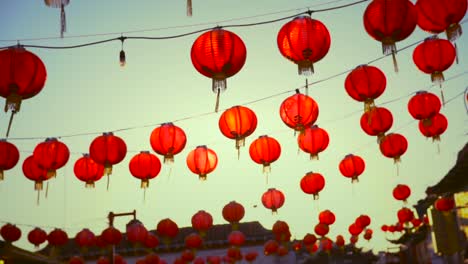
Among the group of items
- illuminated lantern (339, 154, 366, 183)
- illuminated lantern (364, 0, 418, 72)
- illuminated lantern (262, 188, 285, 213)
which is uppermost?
illuminated lantern (364, 0, 418, 72)

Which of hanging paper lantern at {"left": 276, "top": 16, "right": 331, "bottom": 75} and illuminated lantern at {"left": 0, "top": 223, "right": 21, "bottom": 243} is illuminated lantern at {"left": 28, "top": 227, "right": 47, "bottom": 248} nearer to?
illuminated lantern at {"left": 0, "top": 223, "right": 21, "bottom": 243}

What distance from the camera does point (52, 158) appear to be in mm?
8469

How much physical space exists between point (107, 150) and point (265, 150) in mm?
2938

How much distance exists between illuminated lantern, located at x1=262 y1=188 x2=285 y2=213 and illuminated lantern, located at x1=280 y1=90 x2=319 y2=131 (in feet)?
17.8

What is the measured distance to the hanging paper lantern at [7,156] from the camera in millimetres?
8258

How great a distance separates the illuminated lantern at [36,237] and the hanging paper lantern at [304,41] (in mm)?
11827

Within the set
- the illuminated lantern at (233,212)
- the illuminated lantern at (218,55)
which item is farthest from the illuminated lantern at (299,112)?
the illuminated lantern at (233,212)

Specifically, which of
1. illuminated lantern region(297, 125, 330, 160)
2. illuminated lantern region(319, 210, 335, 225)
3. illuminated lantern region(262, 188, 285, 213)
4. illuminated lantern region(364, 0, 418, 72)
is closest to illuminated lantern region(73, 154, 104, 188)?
illuminated lantern region(297, 125, 330, 160)

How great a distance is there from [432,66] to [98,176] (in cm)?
658

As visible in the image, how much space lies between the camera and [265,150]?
904 cm

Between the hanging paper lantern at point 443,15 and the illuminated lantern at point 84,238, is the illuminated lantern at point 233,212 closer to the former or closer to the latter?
the illuminated lantern at point 84,238

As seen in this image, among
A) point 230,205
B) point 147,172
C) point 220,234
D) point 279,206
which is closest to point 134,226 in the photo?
point 230,205

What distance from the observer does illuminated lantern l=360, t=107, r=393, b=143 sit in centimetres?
810

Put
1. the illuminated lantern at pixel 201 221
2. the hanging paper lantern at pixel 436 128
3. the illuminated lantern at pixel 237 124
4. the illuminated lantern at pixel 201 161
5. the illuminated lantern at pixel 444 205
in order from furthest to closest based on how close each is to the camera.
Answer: the illuminated lantern at pixel 444 205 < the illuminated lantern at pixel 201 221 < the illuminated lantern at pixel 201 161 < the hanging paper lantern at pixel 436 128 < the illuminated lantern at pixel 237 124
